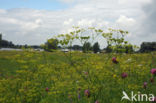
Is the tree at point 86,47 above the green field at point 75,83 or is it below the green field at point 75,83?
above

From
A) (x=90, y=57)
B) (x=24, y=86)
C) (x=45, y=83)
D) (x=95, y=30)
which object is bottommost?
(x=45, y=83)

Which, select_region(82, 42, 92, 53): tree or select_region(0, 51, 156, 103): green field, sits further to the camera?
→ select_region(82, 42, 92, 53): tree

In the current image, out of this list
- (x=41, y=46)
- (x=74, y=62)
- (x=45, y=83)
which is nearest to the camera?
(x=74, y=62)

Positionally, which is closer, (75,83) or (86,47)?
(75,83)

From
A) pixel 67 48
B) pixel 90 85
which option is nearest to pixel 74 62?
pixel 67 48

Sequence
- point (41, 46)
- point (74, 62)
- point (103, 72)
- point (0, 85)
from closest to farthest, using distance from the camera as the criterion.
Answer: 1. point (0, 85)
2. point (103, 72)
3. point (74, 62)
4. point (41, 46)

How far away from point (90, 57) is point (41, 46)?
1490mm

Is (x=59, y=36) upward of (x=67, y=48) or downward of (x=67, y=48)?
upward

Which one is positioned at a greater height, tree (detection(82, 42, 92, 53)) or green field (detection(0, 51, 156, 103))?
tree (detection(82, 42, 92, 53))

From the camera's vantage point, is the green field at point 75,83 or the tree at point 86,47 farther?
the tree at point 86,47

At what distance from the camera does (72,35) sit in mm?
4203

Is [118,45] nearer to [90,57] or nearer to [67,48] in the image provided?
[90,57]

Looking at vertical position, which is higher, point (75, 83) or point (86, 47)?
point (86, 47)

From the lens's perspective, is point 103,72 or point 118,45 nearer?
point 103,72
